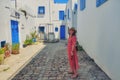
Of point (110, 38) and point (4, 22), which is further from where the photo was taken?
point (4, 22)

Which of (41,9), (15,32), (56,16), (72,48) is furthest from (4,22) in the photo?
(56,16)

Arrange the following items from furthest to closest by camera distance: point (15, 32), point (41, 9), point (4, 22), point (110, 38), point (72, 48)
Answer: point (41, 9)
point (15, 32)
point (4, 22)
point (72, 48)
point (110, 38)

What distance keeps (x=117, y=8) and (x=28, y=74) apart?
13.4 feet

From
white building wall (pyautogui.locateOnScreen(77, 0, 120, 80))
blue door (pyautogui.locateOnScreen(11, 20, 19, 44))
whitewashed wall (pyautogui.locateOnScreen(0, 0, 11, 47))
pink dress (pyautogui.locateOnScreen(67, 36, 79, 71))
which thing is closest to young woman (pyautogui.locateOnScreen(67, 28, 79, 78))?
pink dress (pyautogui.locateOnScreen(67, 36, 79, 71))

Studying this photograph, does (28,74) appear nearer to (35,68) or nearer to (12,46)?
(35,68)

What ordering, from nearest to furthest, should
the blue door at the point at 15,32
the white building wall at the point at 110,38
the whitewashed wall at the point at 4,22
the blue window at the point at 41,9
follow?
1. the white building wall at the point at 110,38
2. the whitewashed wall at the point at 4,22
3. the blue door at the point at 15,32
4. the blue window at the point at 41,9

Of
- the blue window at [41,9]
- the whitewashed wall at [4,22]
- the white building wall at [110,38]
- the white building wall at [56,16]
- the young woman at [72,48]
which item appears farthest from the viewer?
the white building wall at [56,16]

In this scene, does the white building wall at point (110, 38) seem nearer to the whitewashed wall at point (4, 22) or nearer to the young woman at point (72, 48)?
the young woman at point (72, 48)

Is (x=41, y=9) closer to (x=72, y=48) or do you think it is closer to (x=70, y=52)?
(x=70, y=52)

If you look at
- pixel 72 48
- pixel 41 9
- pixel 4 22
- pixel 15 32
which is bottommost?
pixel 72 48

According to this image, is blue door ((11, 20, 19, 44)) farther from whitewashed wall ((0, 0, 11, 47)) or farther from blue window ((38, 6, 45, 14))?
blue window ((38, 6, 45, 14))

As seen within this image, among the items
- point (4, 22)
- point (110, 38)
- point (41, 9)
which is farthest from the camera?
point (41, 9)

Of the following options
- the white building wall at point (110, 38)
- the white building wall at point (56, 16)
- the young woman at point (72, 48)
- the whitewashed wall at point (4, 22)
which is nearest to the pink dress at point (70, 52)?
the young woman at point (72, 48)

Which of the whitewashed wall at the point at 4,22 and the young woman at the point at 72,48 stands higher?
the whitewashed wall at the point at 4,22
